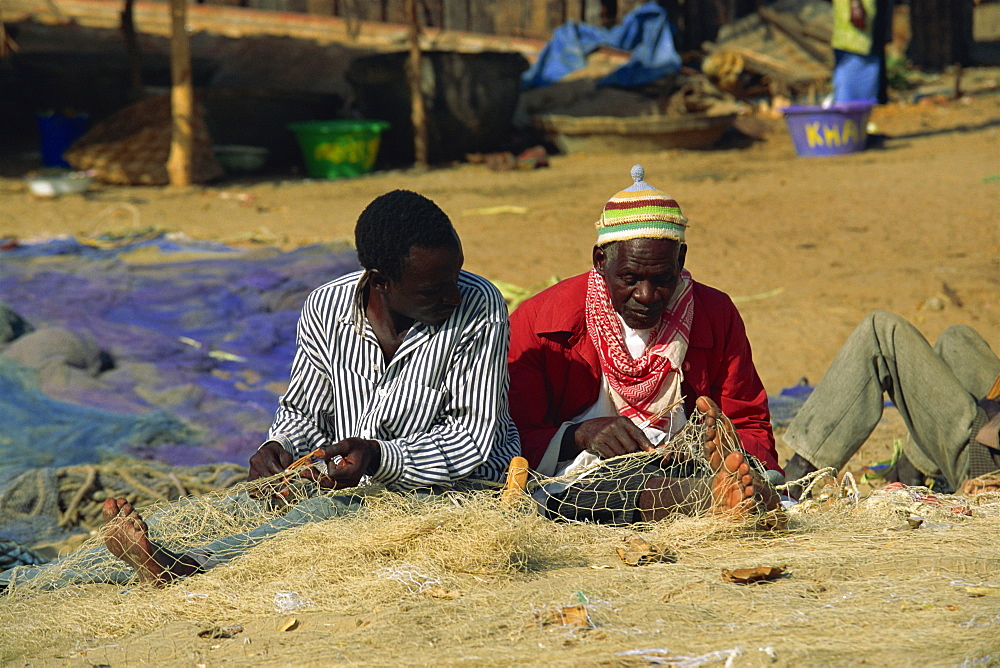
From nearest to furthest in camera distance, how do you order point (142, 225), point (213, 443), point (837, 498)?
point (837, 498) < point (213, 443) < point (142, 225)

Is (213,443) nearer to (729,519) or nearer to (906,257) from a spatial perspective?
(729,519)

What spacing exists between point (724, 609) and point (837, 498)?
1.38m

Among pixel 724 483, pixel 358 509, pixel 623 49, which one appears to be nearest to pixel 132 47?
pixel 623 49

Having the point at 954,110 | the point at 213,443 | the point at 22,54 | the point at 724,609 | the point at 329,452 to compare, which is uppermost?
the point at 22,54

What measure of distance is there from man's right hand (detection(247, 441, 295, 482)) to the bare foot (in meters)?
1.29

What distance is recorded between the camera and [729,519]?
9.75 feet

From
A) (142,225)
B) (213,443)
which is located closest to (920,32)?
(142,225)

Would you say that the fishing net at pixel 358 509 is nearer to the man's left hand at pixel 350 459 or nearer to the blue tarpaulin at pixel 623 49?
the man's left hand at pixel 350 459

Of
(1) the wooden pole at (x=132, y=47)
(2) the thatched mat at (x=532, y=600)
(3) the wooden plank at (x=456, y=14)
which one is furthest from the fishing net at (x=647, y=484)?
(3) the wooden plank at (x=456, y=14)

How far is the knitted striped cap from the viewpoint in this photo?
10.8 ft

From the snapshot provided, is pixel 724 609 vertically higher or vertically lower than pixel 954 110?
lower

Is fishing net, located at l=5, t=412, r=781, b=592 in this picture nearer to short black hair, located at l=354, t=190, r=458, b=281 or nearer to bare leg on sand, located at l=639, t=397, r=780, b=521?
bare leg on sand, located at l=639, t=397, r=780, b=521

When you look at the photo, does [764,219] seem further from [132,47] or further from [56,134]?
[56,134]

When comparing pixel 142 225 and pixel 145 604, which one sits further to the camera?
pixel 142 225
